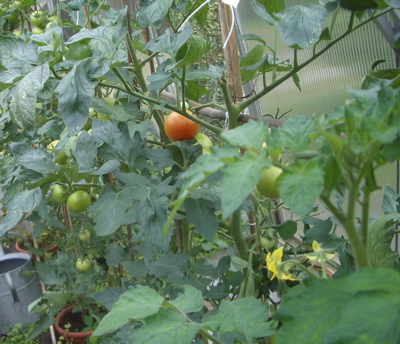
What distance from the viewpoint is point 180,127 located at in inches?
29.3

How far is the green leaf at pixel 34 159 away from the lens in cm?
68

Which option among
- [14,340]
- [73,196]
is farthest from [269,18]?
[14,340]

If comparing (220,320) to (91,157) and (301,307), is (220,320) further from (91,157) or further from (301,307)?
(91,157)

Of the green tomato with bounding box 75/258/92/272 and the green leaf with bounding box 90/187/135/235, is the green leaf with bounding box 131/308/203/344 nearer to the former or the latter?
the green leaf with bounding box 90/187/135/235

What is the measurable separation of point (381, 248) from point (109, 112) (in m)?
0.45

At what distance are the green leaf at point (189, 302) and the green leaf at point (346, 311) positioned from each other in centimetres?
16

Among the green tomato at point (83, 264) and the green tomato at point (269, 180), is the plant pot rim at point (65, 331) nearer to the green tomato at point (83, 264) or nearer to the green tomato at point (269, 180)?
the green tomato at point (83, 264)

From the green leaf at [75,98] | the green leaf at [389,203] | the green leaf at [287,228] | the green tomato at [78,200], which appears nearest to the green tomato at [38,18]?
the green tomato at [78,200]

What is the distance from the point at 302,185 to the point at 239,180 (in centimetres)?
4

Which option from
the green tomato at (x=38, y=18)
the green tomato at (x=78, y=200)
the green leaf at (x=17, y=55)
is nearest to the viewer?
the green leaf at (x=17, y=55)

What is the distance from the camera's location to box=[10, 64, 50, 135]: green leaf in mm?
→ 521

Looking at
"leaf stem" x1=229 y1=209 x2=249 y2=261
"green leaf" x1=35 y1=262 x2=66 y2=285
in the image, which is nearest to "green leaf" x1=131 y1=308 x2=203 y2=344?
"leaf stem" x1=229 y1=209 x2=249 y2=261

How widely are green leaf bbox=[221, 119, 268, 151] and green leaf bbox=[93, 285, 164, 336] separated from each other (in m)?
0.20

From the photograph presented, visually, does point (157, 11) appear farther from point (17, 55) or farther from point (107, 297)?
point (107, 297)
